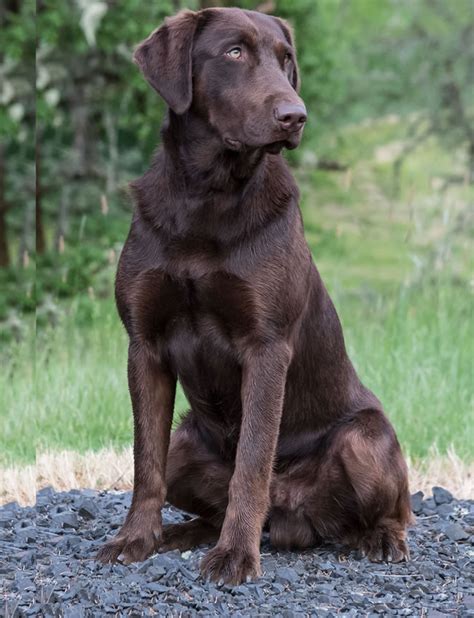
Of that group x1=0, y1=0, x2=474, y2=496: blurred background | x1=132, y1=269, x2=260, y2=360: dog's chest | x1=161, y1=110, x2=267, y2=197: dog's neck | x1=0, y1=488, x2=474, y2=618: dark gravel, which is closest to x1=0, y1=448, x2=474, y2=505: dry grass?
x1=0, y1=0, x2=474, y2=496: blurred background

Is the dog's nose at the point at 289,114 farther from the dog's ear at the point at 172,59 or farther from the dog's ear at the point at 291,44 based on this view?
the dog's ear at the point at 291,44

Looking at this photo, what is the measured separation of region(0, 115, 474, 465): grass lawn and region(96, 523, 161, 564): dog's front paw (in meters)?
1.49

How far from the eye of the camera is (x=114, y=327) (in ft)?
20.0

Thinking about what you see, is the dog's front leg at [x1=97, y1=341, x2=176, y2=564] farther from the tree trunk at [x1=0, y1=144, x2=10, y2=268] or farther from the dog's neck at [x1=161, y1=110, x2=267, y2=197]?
the tree trunk at [x1=0, y1=144, x2=10, y2=268]

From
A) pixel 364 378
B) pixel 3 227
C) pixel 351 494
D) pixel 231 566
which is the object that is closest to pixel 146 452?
pixel 231 566

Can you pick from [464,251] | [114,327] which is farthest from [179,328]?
[464,251]

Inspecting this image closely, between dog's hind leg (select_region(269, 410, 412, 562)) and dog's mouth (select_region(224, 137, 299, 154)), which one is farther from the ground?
dog's mouth (select_region(224, 137, 299, 154))

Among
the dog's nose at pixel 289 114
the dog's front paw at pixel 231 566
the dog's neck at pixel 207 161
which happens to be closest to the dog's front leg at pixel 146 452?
the dog's front paw at pixel 231 566

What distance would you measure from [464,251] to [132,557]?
4851 millimetres

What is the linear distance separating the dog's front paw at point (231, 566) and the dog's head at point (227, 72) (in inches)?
48.5

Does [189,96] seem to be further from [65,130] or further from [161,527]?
[65,130]

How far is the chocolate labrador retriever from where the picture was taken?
11.0 feet

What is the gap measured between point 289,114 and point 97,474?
2268 mm

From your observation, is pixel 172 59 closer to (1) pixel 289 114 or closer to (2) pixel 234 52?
(2) pixel 234 52
